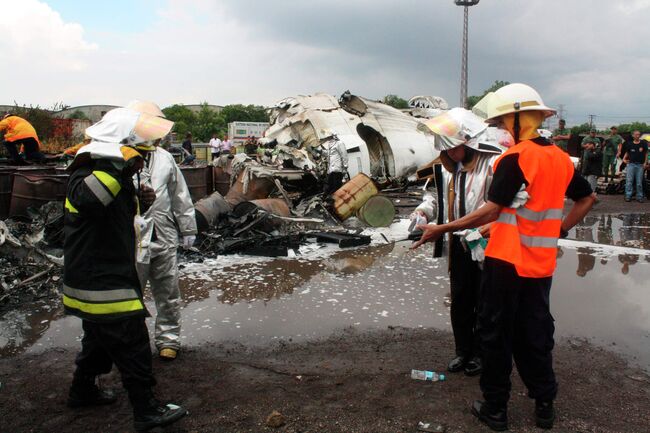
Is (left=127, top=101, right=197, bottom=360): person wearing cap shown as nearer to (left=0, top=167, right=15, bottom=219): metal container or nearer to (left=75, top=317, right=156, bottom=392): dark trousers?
(left=75, top=317, right=156, bottom=392): dark trousers

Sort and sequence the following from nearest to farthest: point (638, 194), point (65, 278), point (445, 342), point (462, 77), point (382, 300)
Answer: point (65, 278), point (445, 342), point (382, 300), point (638, 194), point (462, 77)

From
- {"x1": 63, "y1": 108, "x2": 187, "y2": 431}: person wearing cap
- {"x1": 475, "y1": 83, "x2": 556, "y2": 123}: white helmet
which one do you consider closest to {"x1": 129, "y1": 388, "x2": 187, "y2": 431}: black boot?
{"x1": 63, "y1": 108, "x2": 187, "y2": 431}: person wearing cap

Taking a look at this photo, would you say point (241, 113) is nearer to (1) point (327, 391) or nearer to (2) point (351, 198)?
(2) point (351, 198)

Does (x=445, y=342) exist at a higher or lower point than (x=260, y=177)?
lower

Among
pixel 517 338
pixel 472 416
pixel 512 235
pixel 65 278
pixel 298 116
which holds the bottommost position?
pixel 472 416

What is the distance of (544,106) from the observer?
2.82 meters

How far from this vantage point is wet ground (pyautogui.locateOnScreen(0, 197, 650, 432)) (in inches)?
121

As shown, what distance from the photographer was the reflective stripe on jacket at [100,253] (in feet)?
9.07

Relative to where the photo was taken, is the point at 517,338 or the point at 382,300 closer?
the point at 517,338

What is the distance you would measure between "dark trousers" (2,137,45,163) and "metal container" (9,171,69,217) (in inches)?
107

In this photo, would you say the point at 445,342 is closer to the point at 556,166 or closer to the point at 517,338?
the point at 517,338

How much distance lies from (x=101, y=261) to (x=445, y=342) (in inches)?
110

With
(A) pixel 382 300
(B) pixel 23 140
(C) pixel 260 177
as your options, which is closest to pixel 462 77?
(C) pixel 260 177

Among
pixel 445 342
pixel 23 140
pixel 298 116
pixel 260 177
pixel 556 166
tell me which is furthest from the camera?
pixel 298 116
